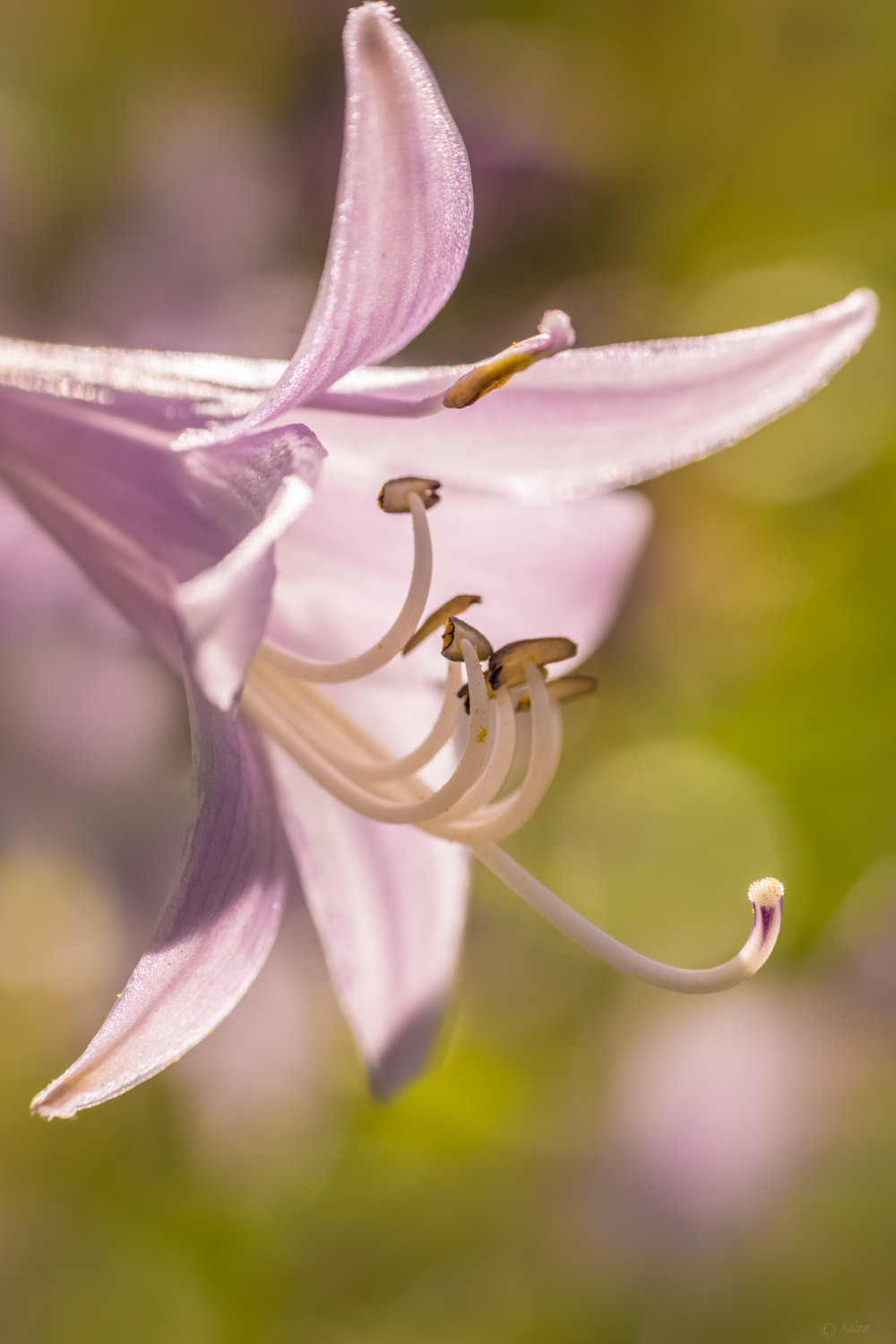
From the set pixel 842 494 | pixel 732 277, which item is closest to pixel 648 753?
pixel 842 494

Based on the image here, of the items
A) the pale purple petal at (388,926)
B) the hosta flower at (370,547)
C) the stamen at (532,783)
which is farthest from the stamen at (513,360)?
the pale purple petal at (388,926)

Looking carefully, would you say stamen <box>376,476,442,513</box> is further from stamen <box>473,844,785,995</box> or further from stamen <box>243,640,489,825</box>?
stamen <box>473,844,785,995</box>

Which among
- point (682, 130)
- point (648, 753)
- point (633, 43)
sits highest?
point (633, 43)

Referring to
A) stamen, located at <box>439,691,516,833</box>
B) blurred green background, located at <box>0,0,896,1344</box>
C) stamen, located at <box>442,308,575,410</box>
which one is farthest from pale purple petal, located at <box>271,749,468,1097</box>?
blurred green background, located at <box>0,0,896,1344</box>

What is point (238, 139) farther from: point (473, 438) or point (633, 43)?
point (473, 438)

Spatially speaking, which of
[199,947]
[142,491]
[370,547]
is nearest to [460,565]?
[370,547]
